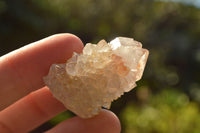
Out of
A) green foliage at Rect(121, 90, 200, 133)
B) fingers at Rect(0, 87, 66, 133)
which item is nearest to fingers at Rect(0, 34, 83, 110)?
fingers at Rect(0, 87, 66, 133)

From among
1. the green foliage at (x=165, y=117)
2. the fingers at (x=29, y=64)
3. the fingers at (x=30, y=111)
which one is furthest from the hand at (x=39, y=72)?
the green foliage at (x=165, y=117)

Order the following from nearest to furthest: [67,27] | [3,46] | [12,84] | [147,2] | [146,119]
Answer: [12,84] < [146,119] < [3,46] < [67,27] < [147,2]

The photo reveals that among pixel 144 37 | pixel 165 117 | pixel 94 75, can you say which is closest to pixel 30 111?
pixel 94 75

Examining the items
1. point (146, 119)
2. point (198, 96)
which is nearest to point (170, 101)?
point (146, 119)

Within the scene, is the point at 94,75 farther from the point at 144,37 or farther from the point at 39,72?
the point at 144,37

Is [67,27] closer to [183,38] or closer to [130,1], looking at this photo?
[130,1]

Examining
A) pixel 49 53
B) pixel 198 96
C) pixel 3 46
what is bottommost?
pixel 198 96

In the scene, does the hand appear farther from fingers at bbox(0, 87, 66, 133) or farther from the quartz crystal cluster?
fingers at bbox(0, 87, 66, 133)
